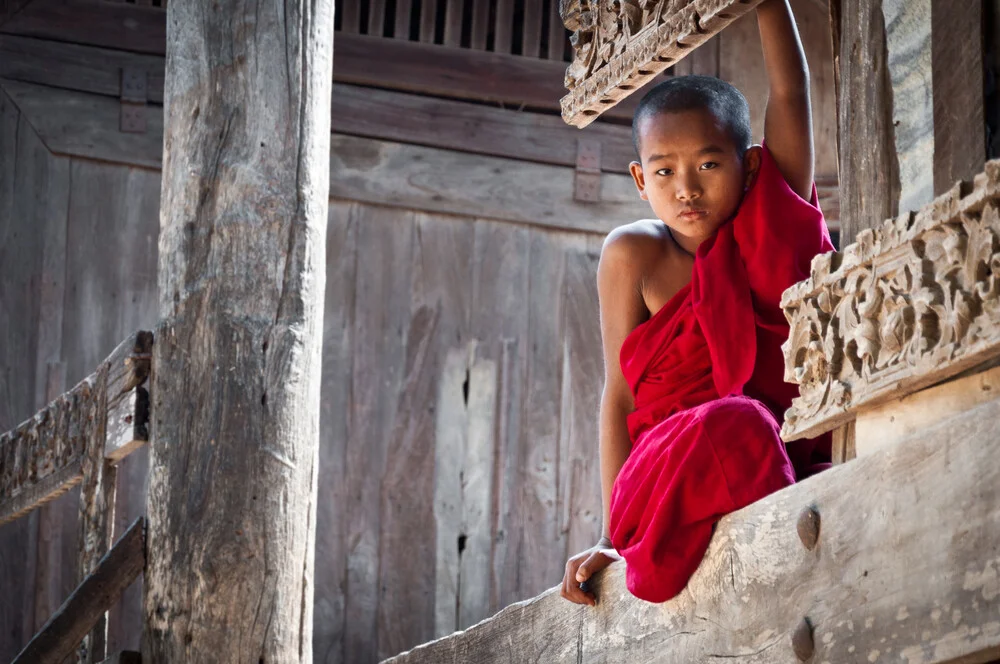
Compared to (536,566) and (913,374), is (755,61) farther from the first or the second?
(913,374)

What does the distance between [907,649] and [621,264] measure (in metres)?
1.32

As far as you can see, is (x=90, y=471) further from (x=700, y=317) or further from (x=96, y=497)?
(x=700, y=317)

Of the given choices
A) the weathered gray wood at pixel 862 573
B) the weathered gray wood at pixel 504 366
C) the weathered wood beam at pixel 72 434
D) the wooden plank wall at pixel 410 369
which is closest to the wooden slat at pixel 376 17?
the wooden plank wall at pixel 410 369

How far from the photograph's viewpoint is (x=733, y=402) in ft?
8.57

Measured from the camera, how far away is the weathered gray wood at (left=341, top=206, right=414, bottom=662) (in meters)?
6.61

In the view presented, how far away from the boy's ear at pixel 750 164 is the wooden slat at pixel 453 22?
4.35m

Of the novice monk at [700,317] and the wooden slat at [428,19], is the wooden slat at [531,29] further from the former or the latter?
the novice monk at [700,317]

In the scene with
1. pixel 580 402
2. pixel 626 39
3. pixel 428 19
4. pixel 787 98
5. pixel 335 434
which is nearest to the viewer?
pixel 787 98

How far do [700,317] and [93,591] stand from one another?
1.93 metres

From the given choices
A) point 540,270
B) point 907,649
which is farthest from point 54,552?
point 907,649

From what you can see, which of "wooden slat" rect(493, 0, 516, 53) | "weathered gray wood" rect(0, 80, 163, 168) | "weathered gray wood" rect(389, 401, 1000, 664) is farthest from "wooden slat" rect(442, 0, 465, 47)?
"weathered gray wood" rect(389, 401, 1000, 664)

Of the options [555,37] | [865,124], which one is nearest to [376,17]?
[555,37]

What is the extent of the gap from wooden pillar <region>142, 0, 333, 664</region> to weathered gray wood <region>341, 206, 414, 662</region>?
9.43ft

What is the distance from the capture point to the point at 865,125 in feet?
7.68
